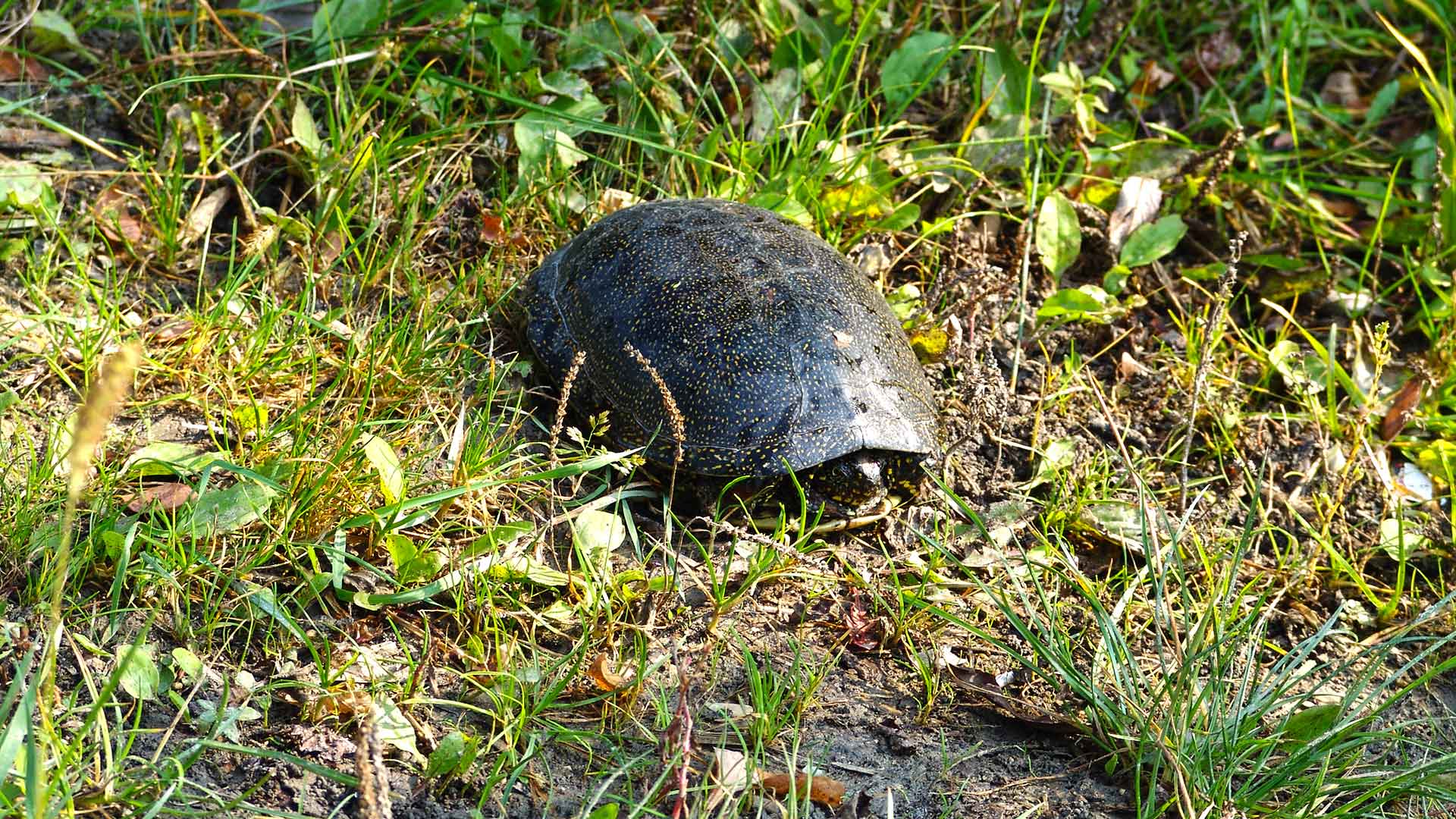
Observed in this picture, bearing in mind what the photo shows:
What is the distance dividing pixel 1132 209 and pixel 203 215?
3120 millimetres

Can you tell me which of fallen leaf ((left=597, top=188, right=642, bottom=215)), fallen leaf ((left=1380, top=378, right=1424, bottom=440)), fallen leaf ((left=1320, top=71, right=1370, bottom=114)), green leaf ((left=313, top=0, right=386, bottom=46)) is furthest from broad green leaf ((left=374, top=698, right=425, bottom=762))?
fallen leaf ((left=1320, top=71, right=1370, bottom=114))

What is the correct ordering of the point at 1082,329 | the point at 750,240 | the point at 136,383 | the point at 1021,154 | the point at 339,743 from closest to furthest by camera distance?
the point at 339,743 → the point at 136,383 → the point at 750,240 → the point at 1082,329 → the point at 1021,154

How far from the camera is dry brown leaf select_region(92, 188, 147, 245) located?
3568 millimetres

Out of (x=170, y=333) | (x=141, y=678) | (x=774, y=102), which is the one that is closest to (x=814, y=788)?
(x=141, y=678)

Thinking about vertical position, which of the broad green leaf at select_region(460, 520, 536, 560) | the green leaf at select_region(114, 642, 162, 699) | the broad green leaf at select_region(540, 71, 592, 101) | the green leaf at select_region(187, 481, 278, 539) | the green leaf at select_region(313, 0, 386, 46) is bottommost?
the broad green leaf at select_region(460, 520, 536, 560)

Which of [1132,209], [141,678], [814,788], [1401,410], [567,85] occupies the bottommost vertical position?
[1401,410]

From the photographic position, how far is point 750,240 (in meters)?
3.36

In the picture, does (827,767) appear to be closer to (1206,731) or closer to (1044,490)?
(1206,731)

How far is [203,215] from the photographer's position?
371 cm

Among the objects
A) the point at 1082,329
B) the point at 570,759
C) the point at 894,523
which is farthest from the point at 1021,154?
the point at 570,759

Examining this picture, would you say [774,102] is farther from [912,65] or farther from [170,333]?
[170,333]

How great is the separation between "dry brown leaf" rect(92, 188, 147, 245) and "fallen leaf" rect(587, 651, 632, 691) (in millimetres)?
2030

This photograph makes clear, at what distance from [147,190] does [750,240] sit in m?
1.84

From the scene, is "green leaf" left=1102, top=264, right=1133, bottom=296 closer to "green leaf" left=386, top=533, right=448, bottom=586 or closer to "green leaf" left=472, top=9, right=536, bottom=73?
"green leaf" left=472, top=9, right=536, bottom=73
